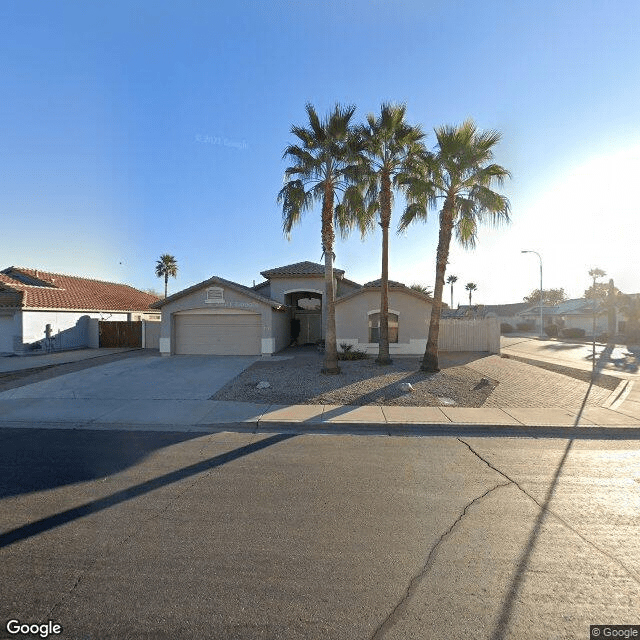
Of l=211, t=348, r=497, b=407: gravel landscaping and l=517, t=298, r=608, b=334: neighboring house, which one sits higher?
l=517, t=298, r=608, b=334: neighboring house

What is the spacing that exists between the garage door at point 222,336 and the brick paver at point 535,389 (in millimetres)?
10999

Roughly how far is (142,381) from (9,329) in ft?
44.7

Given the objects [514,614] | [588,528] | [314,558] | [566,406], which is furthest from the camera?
[566,406]

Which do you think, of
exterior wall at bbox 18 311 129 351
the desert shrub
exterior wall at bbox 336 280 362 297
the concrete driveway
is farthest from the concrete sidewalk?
exterior wall at bbox 336 280 362 297

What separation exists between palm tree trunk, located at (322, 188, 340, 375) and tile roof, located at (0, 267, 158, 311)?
17.7 meters

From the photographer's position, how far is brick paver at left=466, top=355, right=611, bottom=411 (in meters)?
9.43

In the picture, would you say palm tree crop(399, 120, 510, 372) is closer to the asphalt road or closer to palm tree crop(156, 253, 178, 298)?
Answer: the asphalt road

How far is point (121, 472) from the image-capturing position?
5148 mm

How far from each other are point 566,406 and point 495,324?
1089 cm

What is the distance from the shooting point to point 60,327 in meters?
21.1

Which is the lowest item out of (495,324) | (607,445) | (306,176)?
(607,445)

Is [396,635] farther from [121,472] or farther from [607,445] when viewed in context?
[607,445]

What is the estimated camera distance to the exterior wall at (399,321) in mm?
18500

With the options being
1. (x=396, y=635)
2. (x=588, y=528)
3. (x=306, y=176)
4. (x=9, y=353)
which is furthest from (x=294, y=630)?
(x=9, y=353)
